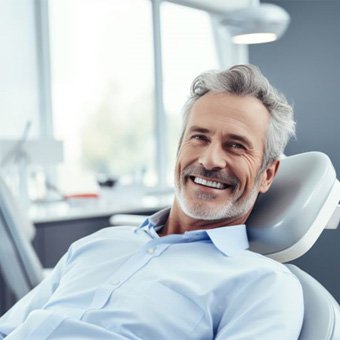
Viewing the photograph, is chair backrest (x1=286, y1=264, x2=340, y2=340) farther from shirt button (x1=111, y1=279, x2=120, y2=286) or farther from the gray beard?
shirt button (x1=111, y1=279, x2=120, y2=286)

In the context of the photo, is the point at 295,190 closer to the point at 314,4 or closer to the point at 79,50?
the point at 314,4

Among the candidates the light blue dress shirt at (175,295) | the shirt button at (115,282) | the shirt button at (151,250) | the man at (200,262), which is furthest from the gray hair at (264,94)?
the shirt button at (115,282)

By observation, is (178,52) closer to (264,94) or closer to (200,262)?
(264,94)

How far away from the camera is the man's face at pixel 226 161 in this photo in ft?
4.59

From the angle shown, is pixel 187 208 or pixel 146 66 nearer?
pixel 187 208

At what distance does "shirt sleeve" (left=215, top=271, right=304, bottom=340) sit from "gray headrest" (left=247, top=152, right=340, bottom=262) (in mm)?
113

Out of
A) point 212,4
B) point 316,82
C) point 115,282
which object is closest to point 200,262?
point 115,282

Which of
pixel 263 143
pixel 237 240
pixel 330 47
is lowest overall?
pixel 237 240

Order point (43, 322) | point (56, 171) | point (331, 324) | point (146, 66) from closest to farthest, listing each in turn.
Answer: point (331, 324)
point (43, 322)
point (56, 171)
point (146, 66)

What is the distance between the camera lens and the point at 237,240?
1354 millimetres

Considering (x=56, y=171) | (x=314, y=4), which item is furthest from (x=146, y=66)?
(x=314, y=4)

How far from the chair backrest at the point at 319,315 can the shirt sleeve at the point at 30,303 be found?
622mm

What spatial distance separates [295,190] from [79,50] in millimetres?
3235

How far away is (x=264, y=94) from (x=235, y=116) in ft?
0.29
